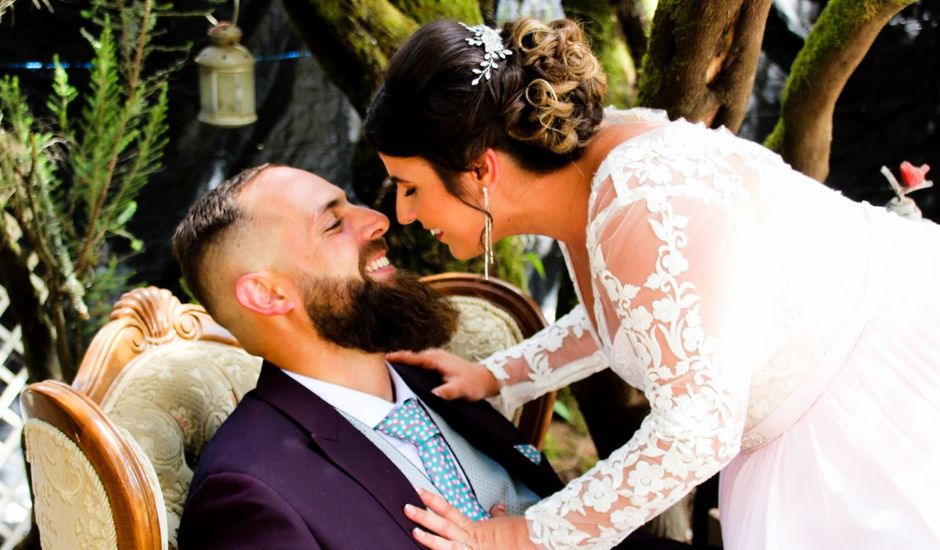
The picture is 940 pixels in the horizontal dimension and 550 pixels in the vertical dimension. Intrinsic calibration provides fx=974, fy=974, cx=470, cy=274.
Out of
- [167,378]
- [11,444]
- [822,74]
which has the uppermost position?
[822,74]

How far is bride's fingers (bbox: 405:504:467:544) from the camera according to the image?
2010 mm

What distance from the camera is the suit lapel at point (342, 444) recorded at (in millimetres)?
2025

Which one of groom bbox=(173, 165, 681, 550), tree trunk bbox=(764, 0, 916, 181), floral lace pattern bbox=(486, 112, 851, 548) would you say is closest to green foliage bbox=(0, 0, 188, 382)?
groom bbox=(173, 165, 681, 550)

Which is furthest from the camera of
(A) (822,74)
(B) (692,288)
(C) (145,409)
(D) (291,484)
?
(A) (822,74)

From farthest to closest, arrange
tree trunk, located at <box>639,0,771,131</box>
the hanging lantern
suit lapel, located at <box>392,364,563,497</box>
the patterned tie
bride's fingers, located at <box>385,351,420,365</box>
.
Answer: the hanging lantern
tree trunk, located at <box>639,0,771,131</box>
bride's fingers, located at <box>385,351,420,365</box>
suit lapel, located at <box>392,364,563,497</box>
the patterned tie

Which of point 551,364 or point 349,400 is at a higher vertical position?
point 349,400

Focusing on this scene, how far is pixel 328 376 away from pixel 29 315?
1.43m

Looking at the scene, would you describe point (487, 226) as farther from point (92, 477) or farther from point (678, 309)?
point (92, 477)

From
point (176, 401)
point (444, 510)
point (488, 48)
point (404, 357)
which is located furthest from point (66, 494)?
point (488, 48)

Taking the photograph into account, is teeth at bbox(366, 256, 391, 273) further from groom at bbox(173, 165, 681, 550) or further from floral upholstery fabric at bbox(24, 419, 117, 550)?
floral upholstery fabric at bbox(24, 419, 117, 550)

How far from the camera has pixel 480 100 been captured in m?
1.84

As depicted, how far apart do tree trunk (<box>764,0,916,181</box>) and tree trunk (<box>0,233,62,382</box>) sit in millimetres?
2538

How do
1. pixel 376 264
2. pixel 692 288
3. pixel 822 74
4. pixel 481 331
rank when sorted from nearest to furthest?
1. pixel 692 288
2. pixel 376 264
3. pixel 481 331
4. pixel 822 74

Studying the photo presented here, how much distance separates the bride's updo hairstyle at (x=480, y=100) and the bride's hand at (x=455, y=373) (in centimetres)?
72
